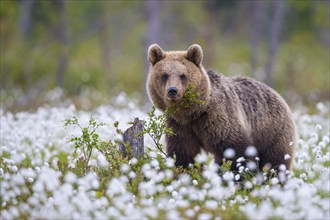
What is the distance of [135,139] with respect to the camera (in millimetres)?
7297

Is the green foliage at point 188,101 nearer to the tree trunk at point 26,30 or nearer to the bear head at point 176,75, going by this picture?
the bear head at point 176,75

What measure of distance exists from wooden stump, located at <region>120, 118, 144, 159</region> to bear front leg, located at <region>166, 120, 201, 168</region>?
0.50 metres

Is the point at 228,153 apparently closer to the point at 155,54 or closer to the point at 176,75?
the point at 176,75


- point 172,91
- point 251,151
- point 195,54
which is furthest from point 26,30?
point 251,151

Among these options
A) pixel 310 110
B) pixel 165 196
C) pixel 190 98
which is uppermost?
pixel 310 110

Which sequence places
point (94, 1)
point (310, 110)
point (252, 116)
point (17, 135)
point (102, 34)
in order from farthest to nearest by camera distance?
point (94, 1) → point (102, 34) → point (310, 110) → point (17, 135) → point (252, 116)

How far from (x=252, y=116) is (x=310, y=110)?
8.85 meters

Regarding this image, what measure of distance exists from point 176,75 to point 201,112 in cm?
57

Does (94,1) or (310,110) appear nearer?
(310,110)

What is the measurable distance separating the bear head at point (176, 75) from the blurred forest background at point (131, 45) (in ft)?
29.5

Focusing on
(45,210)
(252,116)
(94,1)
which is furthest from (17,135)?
(94,1)

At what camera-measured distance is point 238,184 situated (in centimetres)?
729

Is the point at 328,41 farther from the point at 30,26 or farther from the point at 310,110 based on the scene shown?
the point at 310,110

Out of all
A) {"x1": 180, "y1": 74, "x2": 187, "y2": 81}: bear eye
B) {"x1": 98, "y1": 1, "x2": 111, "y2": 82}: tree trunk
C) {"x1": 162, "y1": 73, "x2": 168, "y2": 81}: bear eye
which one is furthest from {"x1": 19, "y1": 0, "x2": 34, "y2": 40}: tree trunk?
{"x1": 180, "y1": 74, "x2": 187, "y2": 81}: bear eye
